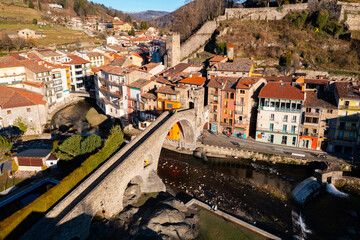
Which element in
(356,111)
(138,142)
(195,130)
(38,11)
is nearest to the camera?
(138,142)

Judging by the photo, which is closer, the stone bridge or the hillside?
the stone bridge

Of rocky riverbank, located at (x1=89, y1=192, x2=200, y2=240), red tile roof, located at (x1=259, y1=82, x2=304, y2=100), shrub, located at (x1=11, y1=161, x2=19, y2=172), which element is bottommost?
rocky riverbank, located at (x1=89, y1=192, x2=200, y2=240)

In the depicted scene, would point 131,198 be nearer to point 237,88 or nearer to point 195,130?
point 195,130

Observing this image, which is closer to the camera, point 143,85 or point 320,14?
point 143,85

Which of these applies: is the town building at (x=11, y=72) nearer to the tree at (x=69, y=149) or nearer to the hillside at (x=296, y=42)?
the tree at (x=69, y=149)

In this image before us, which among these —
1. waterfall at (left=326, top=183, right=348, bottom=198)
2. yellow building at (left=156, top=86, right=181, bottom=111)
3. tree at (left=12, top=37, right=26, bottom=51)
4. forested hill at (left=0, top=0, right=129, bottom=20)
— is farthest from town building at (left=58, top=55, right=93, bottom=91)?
forested hill at (left=0, top=0, right=129, bottom=20)

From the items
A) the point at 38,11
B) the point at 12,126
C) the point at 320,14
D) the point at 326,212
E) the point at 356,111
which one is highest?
the point at 38,11

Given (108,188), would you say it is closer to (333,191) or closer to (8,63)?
(333,191)

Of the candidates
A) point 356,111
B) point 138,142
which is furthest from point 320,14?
point 138,142

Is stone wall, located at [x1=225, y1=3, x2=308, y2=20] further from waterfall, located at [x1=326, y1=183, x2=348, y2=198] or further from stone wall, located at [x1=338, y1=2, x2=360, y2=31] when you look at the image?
waterfall, located at [x1=326, y1=183, x2=348, y2=198]
